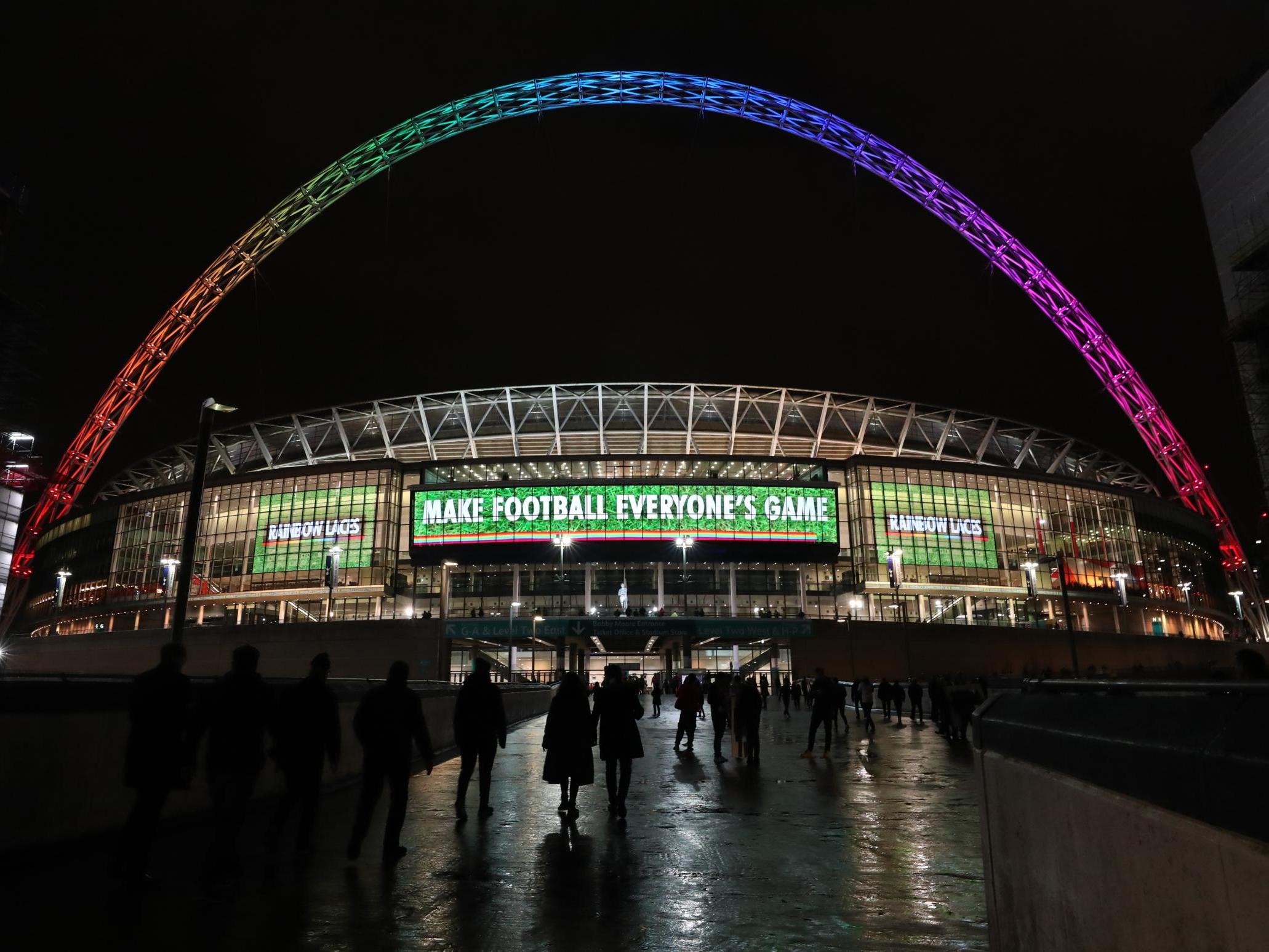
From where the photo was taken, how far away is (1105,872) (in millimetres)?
2686

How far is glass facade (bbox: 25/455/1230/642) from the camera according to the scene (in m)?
71.6

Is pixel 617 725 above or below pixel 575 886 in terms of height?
above

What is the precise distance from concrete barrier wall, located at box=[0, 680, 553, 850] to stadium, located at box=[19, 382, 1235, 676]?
175ft

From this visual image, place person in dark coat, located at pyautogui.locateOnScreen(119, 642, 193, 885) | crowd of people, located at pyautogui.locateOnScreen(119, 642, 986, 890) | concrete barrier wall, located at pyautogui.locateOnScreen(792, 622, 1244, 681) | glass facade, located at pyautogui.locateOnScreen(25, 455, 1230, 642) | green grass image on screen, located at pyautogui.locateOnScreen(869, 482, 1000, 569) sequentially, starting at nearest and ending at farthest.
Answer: person in dark coat, located at pyautogui.locateOnScreen(119, 642, 193, 885), crowd of people, located at pyautogui.locateOnScreen(119, 642, 986, 890), concrete barrier wall, located at pyautogui.locateOnScreen(792, 622, 1244, 681), glass facade, located at pyautogui.locateOnScreen(25, 455, 1230, 642), green grass image on screen, located at pyautogui.locateOnScreen(869, 482, 1000, 569)

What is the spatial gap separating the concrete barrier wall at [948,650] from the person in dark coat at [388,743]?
55117 mm

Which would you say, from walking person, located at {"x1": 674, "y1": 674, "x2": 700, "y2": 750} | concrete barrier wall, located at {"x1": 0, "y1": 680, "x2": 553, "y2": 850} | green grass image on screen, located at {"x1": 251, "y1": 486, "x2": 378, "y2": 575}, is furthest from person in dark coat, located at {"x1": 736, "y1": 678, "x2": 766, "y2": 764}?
green grass image on screen, located at {"x1": 251, "y1": 486, "x2": 378, "y2": 575}

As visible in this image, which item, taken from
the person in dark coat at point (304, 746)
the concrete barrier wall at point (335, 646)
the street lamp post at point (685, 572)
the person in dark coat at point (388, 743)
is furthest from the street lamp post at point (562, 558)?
the person in dark coat at point (388, 743)

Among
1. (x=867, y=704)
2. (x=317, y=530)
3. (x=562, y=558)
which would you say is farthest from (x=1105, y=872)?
(x=317, y=530)

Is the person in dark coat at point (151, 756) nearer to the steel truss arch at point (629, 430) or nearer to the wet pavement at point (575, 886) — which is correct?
the wet pavement at point (575, 886)

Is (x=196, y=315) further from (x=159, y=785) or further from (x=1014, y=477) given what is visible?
(x=1014, y=477)

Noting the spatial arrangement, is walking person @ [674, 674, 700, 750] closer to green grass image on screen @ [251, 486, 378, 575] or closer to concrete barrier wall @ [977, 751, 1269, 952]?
concrete barrier wall @ [977, 751, 1269, 952]

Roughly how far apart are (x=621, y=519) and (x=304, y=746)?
61372mm

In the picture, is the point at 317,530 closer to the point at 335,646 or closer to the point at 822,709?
the point at 335,646

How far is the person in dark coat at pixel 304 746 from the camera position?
27.1 ft
